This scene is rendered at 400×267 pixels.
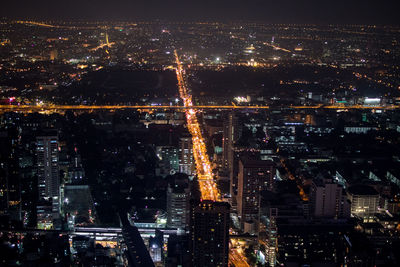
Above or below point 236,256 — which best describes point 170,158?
above

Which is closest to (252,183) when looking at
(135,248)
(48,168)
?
(135,248)

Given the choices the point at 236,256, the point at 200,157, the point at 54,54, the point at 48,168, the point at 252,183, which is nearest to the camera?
the point at 236,256

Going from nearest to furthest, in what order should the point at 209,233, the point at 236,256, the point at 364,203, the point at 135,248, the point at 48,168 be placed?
the point at 209,233
the point at 135,248
the point at 236,256
the point at 364,203
the point at 48,168

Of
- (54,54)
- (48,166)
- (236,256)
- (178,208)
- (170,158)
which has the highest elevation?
(54,54)

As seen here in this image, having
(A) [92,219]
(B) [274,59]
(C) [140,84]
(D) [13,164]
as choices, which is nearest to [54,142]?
(D) [13,164]

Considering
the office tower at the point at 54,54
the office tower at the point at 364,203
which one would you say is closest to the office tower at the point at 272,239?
the office tower at the point at 364,203

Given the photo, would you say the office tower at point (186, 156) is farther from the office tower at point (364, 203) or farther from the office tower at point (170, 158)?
the office tower at point (364, 203)

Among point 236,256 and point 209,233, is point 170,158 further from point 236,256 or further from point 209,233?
point 209,233
